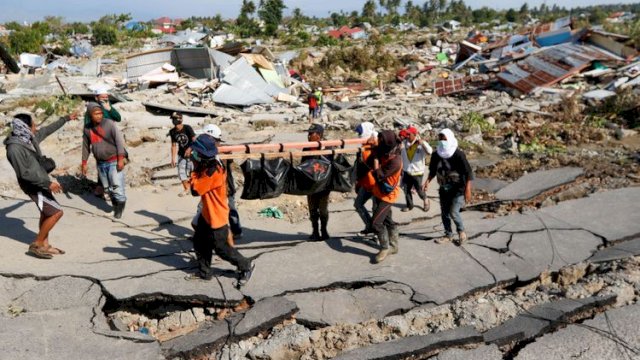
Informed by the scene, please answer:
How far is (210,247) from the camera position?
468cm

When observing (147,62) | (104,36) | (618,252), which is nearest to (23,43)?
(104,36)

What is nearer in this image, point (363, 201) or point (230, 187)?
point (230, 187)

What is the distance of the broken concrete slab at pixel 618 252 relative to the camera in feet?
17.5

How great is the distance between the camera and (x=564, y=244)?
5.81 metres

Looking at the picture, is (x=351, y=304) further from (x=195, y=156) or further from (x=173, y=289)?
(x=195, y=156)

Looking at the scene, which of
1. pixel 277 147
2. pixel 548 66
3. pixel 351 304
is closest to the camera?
pixel 351 304

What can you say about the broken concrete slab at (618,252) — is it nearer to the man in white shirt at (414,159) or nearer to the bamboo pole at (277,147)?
the man in white shirt at (414,159)

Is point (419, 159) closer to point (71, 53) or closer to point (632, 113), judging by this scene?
point (632, 113)

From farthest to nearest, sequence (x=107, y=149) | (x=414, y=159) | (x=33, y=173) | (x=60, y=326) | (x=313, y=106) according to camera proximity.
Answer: (x=313, y=106) → (x=414, y=159) → (x=107, y=149) → (x=33, y=173) → (x=60, y=326)

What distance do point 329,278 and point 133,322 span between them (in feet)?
6.34

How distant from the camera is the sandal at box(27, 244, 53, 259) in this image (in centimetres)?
516

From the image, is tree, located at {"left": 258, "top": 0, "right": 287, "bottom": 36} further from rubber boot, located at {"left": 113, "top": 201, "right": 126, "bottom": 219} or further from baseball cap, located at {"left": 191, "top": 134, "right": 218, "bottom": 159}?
baseball cap, located at {"left": 191, "top": 134, "right": 218, "bottom": 159}

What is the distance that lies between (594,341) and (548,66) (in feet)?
53.6

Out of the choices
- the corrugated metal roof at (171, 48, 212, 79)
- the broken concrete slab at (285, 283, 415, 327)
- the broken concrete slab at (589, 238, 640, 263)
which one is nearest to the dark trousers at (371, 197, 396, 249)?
the broken concrete slab at (285, 283, 415, 327)
